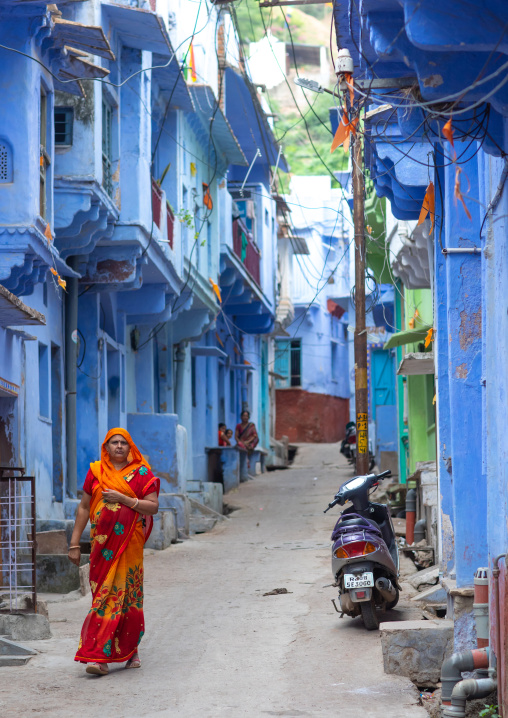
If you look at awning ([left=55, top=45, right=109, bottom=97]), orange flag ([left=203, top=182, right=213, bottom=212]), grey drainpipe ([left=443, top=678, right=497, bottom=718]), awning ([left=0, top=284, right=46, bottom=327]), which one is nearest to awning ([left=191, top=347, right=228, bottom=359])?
orange flag ([left=203, top=182, right=213, bottom=212])

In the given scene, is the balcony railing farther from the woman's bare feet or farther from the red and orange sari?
the woman's bare feet

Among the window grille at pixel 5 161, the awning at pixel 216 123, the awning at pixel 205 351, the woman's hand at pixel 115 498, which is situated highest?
the awning at pixel 216 123

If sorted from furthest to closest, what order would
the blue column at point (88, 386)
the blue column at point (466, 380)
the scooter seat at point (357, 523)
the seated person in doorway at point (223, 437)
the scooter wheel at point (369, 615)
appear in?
the seated person in doorway at point (223, 437) < the blue column at point (88, 386) < the scooter seat at point (357, 523) < the scooter wheel at point (369, 615) < the blue column at point (466, 380)

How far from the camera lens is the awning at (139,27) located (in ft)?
42.8

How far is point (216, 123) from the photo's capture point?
19859mm

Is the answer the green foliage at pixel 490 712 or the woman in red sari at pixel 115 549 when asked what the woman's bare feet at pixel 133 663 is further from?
the green foliage at pixel 490 712

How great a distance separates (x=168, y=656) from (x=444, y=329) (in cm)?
383

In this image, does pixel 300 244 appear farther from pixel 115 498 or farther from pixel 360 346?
pixel 115 498

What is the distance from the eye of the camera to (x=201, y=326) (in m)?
20.6

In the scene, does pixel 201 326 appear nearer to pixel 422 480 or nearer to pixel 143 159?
pixel 143 159

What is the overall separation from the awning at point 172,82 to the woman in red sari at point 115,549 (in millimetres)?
8962

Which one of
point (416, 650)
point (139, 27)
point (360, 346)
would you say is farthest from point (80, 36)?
point (416, 650)

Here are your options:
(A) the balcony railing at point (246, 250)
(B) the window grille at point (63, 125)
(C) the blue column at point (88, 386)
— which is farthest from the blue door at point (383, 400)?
(B) the window grille at point (63, 125)

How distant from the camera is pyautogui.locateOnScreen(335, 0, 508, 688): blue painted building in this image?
13.9 feet
